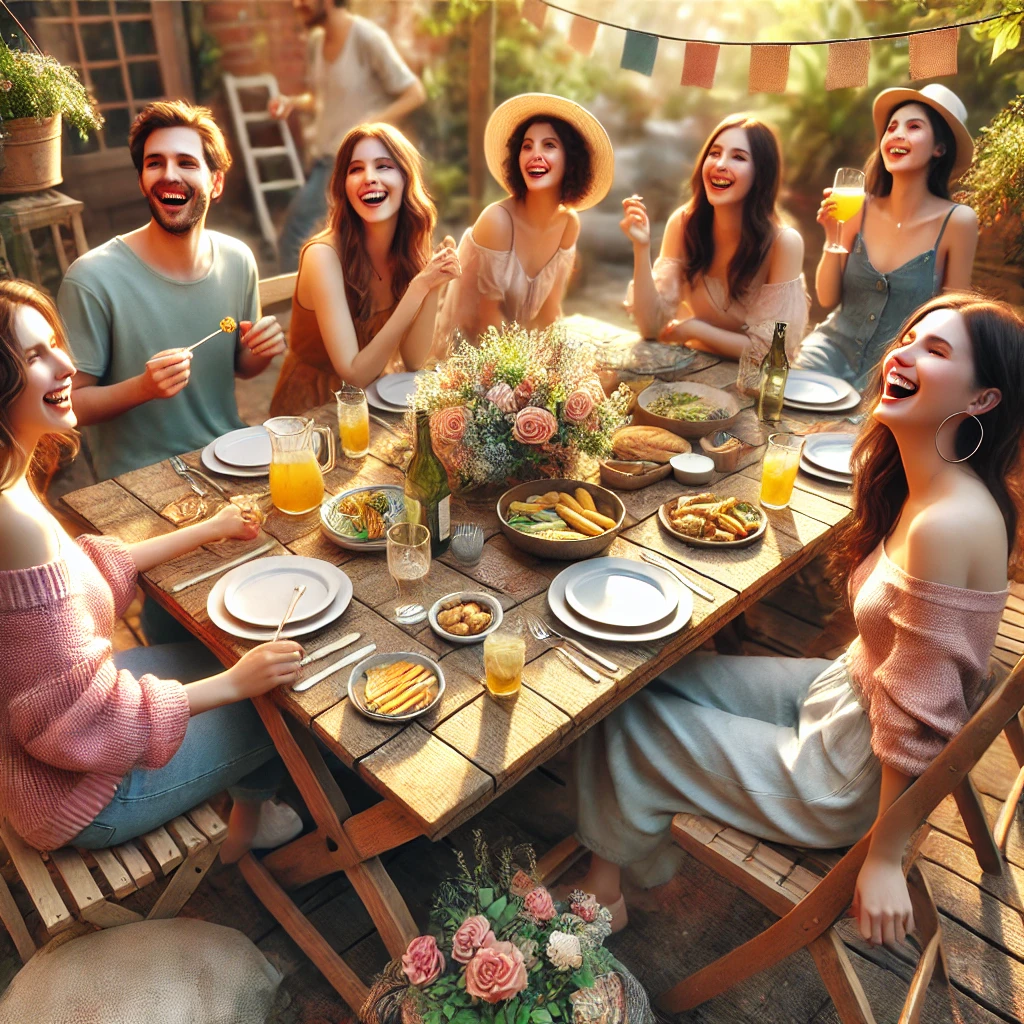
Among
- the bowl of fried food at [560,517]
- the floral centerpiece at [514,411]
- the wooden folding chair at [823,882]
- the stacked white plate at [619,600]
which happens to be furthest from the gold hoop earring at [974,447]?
the floral centerpiece at [514,411]

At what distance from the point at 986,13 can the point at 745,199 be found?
6.84 ft

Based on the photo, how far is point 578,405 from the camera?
2.06 metres

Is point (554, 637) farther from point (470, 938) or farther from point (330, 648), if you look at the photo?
point (470, 938)

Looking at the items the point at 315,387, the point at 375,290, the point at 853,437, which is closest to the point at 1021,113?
the point at 853,437

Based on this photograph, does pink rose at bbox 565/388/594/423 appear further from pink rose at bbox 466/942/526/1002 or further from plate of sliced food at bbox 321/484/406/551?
pink rose at bbox 466/942/526/1002

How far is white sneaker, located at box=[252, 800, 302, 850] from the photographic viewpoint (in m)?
2.24

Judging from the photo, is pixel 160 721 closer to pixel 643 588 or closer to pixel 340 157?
pixel 643 588

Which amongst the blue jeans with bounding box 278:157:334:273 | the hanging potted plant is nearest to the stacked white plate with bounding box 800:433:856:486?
the hanging potted plant

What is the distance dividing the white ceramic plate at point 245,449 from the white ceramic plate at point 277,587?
1.49ft

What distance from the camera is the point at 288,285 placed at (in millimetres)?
3666

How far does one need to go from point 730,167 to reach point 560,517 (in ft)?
5.28

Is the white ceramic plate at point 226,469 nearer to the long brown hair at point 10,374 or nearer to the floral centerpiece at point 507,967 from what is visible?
the long brown hair at point 10,374

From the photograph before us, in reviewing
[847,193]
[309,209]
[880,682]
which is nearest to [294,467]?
[880,682]

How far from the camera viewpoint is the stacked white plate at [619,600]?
1.75m
